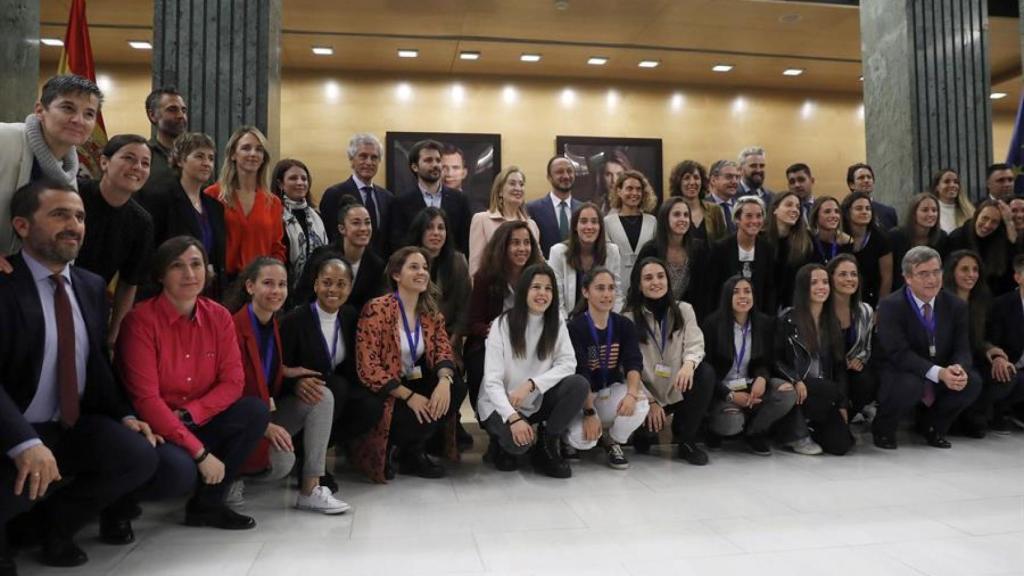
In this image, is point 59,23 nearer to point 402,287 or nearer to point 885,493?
point 402,287

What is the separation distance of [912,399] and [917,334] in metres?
0.45

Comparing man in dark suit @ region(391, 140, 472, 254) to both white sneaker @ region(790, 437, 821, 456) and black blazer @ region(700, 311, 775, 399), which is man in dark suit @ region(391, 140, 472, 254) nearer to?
black blazer @ region(700, 311, 775, 399)

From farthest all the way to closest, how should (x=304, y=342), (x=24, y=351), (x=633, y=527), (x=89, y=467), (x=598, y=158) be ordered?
(x=598, y=158) < (x=304, y=342) < (x=633, y=527) < (x=89, y=467) < (x=24, y=351)

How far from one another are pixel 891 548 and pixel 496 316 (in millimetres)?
2604

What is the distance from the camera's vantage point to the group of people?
9.23ft

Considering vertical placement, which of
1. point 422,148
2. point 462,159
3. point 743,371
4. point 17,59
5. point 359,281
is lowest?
point 743,371

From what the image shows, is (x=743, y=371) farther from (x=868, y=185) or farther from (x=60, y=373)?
(x=60, y=373)

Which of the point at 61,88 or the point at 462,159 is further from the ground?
the point at 462,159

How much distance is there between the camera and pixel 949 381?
4758mm

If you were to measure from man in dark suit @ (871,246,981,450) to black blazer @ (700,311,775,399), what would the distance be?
33.0 inches

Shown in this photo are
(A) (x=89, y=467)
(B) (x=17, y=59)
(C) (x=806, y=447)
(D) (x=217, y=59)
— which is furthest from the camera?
(D) (x=217, y=59)

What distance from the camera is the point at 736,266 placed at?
512 centimetres

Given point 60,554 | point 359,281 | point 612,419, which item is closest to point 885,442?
point 612,419

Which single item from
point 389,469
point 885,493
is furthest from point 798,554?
point 389,469
